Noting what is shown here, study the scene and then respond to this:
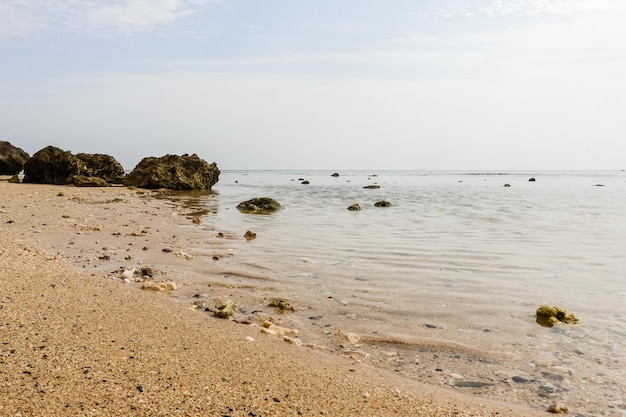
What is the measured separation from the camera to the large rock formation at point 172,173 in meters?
32.9

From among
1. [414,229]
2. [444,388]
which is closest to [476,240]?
[414,229]

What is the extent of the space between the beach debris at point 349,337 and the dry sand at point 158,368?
552 millimetres

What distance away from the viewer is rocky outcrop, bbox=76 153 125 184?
113ft

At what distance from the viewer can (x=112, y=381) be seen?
2.98 metres

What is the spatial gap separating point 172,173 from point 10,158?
40.8 ft

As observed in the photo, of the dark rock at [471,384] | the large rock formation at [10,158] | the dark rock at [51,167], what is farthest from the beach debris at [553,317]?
the large rock formation at [10,158]

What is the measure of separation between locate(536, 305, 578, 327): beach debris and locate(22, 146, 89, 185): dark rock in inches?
1247

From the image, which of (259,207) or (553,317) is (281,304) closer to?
(553,317)

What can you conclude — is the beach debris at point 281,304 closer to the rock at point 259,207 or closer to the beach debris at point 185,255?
the beach debris at point 185,255

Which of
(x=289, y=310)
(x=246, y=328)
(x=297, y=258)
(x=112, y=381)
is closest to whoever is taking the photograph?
(x=112, y=381)

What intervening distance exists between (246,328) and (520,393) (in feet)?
8.67

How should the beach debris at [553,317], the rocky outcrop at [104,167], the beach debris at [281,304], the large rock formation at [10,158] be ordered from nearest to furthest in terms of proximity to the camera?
the beach debris at [553,317] → the beach debris at [281,304] → the large rock formation at [10,158] → the rocky outcrop at [104,167]

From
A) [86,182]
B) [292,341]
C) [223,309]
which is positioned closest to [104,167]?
[86,182]

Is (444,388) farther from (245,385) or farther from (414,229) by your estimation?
(414,229)
